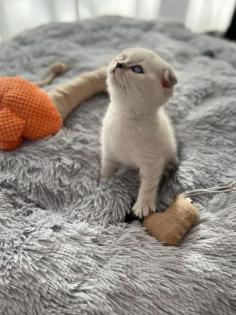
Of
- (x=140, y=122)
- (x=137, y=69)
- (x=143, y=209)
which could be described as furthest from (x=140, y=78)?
(x=143, y=209)

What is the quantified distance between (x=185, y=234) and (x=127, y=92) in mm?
357

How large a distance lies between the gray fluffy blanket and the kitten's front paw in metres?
0.03

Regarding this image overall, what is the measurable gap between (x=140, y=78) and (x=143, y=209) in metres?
0.32

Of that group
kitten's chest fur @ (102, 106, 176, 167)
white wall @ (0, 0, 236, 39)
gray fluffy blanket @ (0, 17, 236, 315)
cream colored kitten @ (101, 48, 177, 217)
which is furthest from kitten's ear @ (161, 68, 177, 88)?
white wall @ (0, 0, 236, 39)

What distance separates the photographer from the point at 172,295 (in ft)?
2.28

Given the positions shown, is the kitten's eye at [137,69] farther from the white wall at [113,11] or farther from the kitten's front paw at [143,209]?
the white wall at [113,11]

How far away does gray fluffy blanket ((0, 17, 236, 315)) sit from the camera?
2.28 feet

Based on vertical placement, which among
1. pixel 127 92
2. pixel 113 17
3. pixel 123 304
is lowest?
pixel 123 304

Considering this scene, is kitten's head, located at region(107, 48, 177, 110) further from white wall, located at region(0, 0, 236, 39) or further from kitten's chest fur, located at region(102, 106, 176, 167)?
white wall, located at region(0, 0, 236, 39)

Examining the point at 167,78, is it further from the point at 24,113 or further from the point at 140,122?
the point at 24,113

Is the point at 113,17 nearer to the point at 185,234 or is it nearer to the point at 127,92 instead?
the point at 127,92

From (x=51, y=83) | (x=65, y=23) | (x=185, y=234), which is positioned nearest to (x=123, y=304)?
(x=185, y=234)

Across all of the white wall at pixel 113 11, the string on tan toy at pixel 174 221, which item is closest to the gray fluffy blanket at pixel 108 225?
the string on tan toy at pixel 174 221

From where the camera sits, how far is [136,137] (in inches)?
34.1
